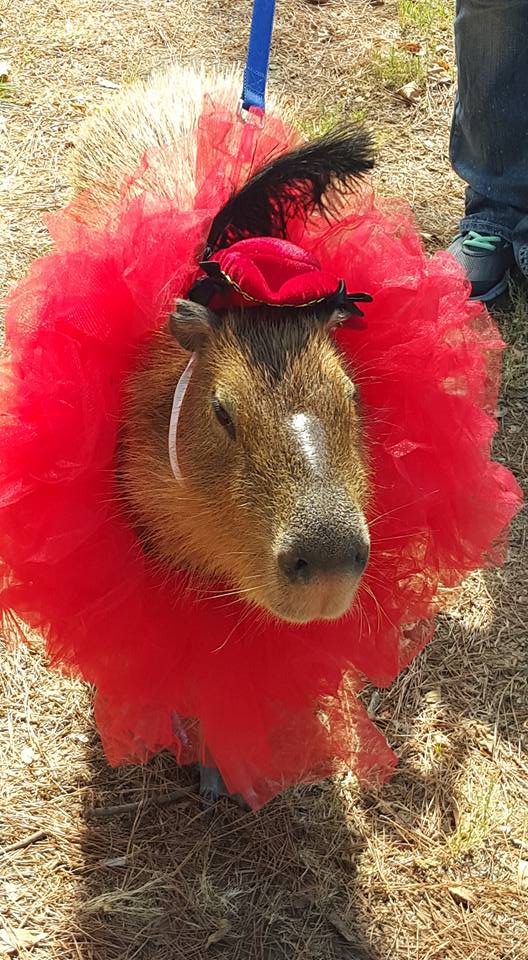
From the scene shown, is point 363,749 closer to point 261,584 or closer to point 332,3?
point 261,584

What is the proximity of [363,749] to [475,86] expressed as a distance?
2929mm

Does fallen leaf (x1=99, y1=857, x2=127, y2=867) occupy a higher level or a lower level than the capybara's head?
lower

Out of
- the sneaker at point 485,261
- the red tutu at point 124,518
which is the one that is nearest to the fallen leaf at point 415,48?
the sneaker at point 485,261

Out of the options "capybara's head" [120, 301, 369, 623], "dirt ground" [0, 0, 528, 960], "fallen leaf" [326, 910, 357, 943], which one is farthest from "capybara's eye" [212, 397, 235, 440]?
"fallen leaf" [326, 910, 357, 943]

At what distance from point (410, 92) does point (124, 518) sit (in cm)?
398

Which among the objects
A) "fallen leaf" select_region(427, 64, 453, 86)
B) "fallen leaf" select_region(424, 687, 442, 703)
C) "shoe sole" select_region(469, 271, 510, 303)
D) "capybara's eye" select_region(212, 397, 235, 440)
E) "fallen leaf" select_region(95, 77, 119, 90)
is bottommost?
"fallen leaf" select_region(424, 687, 442, 703)

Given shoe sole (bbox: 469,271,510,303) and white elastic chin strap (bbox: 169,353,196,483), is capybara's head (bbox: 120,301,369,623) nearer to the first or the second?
white elastic chin strap (bbox: 169,353,196,483)

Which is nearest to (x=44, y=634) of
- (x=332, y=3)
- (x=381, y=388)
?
(x=381, y=388)

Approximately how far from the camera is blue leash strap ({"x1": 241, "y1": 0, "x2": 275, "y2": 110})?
245 cm

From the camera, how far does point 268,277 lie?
6.26 feet

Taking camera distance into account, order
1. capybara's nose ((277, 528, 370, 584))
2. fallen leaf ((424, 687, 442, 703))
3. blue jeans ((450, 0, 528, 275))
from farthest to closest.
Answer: blue jeans ((450, 0, 528, 275)), fallen leaf ((424, 687, 442, 703)), capybara's nose ((277, 528, 370, 584))

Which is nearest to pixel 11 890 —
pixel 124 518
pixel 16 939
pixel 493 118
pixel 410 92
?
pixel 16 939

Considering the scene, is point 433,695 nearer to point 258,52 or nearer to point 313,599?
point 313,599

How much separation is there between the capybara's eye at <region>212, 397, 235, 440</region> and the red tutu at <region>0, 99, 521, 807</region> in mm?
286
